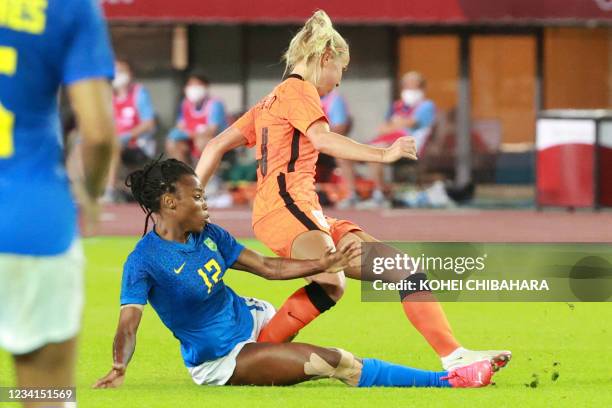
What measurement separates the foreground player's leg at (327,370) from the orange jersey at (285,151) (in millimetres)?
893

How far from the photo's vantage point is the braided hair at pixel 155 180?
725 centimetres

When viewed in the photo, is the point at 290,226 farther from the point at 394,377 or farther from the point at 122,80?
the point at 122,80

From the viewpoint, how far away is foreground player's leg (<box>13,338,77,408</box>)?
158 inches

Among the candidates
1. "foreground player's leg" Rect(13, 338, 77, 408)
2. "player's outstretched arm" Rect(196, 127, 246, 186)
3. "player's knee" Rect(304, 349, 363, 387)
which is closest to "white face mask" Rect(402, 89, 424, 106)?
"player's outstretched arm" Rect(196, 127, 246, 186)

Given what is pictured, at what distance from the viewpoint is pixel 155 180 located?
727 cm

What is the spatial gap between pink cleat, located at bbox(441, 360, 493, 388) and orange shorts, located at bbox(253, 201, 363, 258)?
0.99 m

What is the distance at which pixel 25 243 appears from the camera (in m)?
3.97

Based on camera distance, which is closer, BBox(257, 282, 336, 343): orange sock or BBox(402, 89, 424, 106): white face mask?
BBox(257, 282, 336, 343): orange sock

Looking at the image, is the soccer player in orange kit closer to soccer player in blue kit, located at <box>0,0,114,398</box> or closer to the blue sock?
the blue sock

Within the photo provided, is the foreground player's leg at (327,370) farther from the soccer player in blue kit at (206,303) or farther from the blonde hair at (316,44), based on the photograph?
the blonde hair at (316,44)

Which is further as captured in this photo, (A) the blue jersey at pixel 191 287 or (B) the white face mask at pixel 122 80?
(B) the white face mask at pixel 122 80

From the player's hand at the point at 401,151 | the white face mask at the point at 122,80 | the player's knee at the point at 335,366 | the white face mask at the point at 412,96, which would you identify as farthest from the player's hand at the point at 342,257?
the white face mask at the point at 122,80

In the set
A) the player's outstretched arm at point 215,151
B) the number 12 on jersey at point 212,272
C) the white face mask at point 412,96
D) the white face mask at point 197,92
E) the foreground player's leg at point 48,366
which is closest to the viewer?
the foreground player's leg at point 48,366

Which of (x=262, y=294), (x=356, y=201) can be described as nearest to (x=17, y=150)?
(x=262, y=294)
